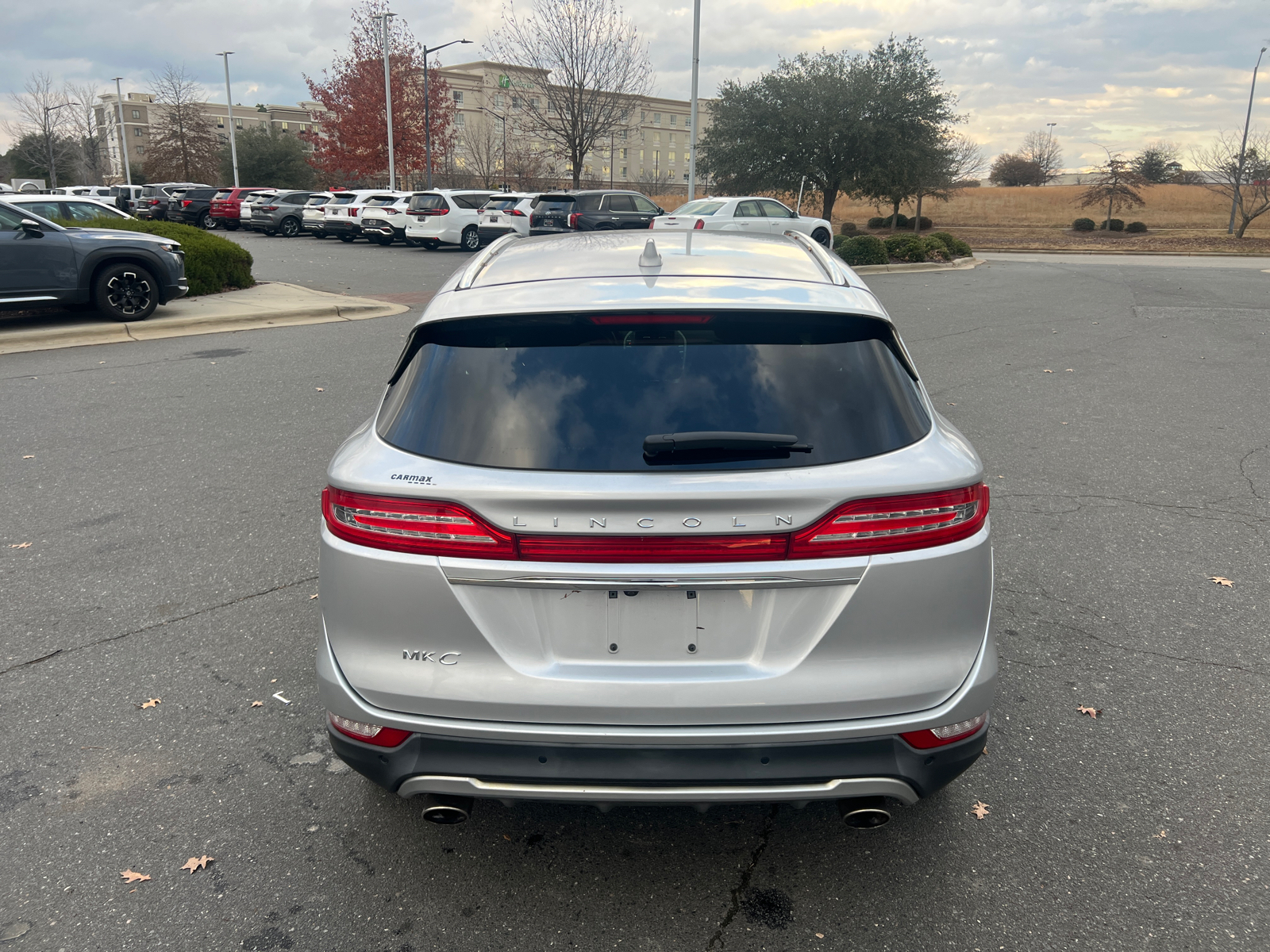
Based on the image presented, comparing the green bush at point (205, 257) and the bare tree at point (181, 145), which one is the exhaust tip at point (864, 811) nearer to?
the green bush at point (205, 257)

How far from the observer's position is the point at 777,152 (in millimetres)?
40156

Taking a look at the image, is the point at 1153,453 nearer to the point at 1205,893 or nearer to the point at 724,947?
the point at 1205,893

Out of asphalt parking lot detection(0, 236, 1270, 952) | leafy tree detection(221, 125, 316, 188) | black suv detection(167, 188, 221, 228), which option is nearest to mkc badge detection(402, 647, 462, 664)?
asphalt parking lot detection(0, 236, 1270, 952)

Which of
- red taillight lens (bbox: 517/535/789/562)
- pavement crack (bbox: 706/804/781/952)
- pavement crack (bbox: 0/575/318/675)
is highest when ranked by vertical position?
red taillight lens (bbox: 517/535/789/562)

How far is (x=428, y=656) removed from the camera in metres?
2.37

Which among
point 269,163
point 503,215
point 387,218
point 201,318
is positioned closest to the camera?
point 201,318

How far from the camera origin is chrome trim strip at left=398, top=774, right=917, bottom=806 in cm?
233

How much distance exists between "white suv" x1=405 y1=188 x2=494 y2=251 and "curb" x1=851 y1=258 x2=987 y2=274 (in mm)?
11883

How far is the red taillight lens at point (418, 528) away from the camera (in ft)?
7.50

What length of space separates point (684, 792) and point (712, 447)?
84 cm

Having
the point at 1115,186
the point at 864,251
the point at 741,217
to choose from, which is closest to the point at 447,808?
the point at 741,217

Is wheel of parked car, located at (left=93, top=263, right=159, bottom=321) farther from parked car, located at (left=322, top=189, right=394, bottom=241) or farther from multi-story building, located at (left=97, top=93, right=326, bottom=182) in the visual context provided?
multi-story building, located at (left=97, top=93, right=326, bottom=182)

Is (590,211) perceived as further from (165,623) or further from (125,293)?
(165,623)

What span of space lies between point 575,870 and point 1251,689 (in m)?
2.87
